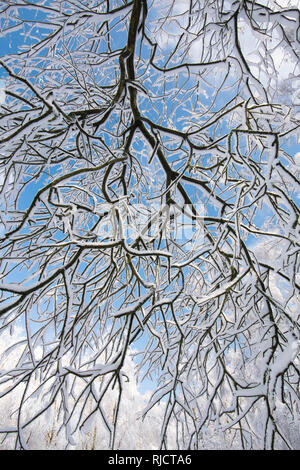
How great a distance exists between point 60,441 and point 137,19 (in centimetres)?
1199

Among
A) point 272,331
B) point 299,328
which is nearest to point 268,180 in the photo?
point 299,328

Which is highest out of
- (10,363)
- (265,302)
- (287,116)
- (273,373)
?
(10,363)

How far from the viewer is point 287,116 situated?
3.87 feet

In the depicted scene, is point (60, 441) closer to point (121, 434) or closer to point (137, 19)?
point (121, 434)

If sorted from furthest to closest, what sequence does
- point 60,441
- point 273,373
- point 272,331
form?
point 60,441, point 272,331, point 273,373

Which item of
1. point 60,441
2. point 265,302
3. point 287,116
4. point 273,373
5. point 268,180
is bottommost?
point 60,441

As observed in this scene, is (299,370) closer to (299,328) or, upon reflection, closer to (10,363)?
(299,328)

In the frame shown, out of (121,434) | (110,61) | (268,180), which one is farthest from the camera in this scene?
(121,434)

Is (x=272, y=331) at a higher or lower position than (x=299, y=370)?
higher

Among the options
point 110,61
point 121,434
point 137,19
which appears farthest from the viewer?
point 121,434
